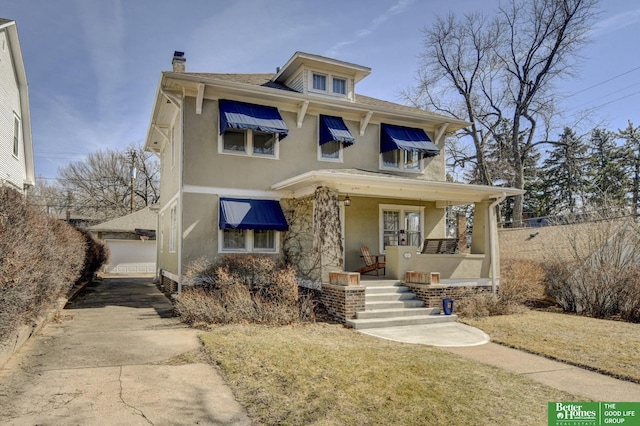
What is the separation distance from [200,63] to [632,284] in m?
16.9

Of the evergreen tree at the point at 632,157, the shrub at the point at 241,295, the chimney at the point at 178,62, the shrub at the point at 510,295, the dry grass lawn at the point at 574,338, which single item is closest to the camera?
the dry grass lawn at the point at 574,338

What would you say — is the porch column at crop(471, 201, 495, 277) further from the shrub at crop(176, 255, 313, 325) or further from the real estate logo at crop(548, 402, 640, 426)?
the real estate logo at crop(548, 402, 640, 426)

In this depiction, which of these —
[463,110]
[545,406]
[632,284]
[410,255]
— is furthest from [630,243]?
[463,110]

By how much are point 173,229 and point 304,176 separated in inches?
241

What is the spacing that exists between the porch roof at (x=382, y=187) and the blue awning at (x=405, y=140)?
83.3 inches

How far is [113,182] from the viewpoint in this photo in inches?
1784

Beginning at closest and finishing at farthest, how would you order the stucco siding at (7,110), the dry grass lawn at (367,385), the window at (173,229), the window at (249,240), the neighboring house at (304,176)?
the dry grass lawn at (367,385) → the neighboring house at (304,176) → the window at (249,240) → the window at (173,229) → the stucco siding at (7,110)

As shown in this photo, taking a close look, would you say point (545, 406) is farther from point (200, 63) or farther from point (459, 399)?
point (200, 63)

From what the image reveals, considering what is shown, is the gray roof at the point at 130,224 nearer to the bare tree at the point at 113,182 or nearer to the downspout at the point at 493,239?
the bare tree at the point at 113,182

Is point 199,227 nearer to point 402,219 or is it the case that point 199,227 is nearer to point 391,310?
point 391,310

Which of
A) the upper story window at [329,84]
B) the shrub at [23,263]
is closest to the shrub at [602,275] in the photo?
the upper story window at [329,84]

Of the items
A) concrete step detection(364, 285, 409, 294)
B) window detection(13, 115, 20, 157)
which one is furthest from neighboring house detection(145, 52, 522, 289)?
window detection(13, 115, 20, 157)

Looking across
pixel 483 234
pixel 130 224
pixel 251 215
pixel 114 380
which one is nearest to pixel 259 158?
pixel 251 215

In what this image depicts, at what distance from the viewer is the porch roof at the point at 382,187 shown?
444 inches
